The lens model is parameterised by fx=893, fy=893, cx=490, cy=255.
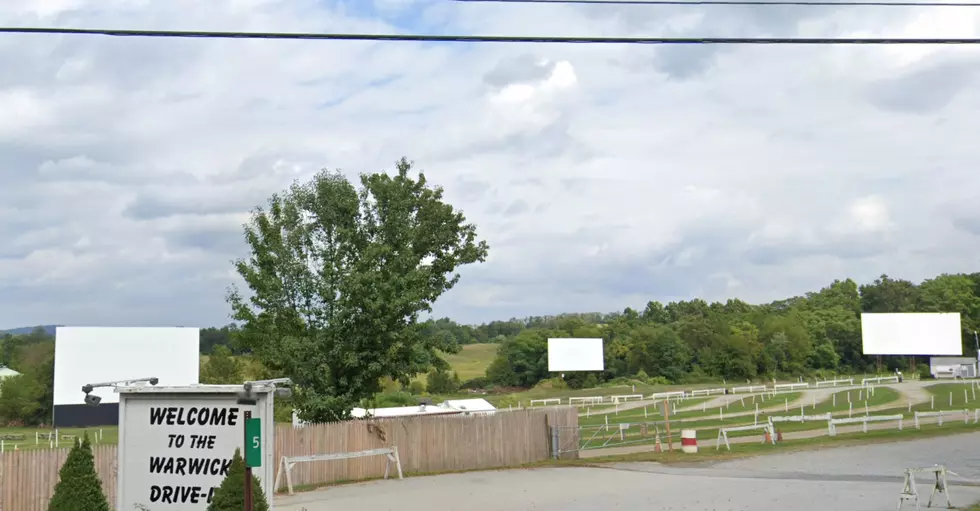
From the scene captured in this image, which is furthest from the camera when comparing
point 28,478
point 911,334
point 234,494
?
point 911,334

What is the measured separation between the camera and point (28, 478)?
18688 mm

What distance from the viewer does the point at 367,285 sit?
25.9 m

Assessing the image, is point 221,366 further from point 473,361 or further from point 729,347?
point 473,361

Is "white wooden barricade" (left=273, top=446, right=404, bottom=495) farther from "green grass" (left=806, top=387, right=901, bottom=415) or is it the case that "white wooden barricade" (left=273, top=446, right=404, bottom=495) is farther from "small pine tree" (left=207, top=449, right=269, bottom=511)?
"green grass" (left=806, top=387, right=901, bottom=415)

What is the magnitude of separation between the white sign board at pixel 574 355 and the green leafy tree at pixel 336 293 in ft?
188

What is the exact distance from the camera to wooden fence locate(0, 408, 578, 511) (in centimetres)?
1870

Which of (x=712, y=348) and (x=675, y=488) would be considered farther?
(x=712, y=348)

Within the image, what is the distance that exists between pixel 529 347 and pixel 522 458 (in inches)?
3202

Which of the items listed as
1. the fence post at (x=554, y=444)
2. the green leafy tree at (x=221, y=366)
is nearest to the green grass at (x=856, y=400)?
the fence post at (x=554, y=444)

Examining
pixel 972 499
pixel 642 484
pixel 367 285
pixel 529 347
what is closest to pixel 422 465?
pixel 367 285

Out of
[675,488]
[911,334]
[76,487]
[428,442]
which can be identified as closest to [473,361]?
[911,334]

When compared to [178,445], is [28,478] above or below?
below

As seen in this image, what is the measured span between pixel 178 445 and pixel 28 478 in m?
8.63

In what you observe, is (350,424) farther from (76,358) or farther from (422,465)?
(76,358)
